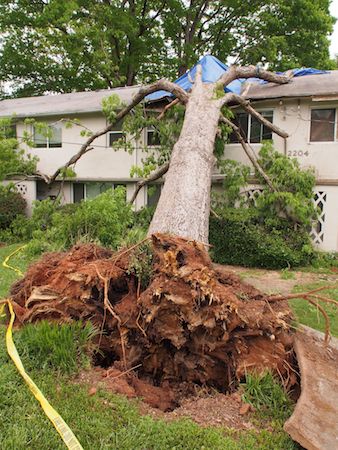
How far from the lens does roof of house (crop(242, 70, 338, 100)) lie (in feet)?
34.4

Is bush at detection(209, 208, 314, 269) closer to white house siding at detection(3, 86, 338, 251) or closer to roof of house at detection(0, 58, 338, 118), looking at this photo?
white house siding at detection(3, 86, 338, 251)

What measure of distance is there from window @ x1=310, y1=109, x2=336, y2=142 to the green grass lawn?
375 inches

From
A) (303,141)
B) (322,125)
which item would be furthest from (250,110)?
(322,125)

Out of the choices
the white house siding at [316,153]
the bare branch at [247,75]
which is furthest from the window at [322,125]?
the bare branch at [247,75]

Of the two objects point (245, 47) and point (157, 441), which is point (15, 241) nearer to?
point (157, 441)

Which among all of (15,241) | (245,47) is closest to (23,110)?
(15,241)

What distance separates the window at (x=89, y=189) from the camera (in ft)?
46.0

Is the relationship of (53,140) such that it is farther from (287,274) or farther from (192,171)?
(192,171)

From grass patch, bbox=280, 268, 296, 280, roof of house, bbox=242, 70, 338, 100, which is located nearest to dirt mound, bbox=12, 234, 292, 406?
grass patch, bbox=280, 268, 296, 280

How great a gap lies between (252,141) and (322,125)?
2.08 meters

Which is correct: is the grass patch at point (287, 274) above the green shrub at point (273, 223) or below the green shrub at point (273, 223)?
below

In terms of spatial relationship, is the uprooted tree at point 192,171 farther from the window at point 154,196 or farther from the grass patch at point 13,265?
the window at point 154,196

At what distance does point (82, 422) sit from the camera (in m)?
2.65

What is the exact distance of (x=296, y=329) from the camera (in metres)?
3.69
